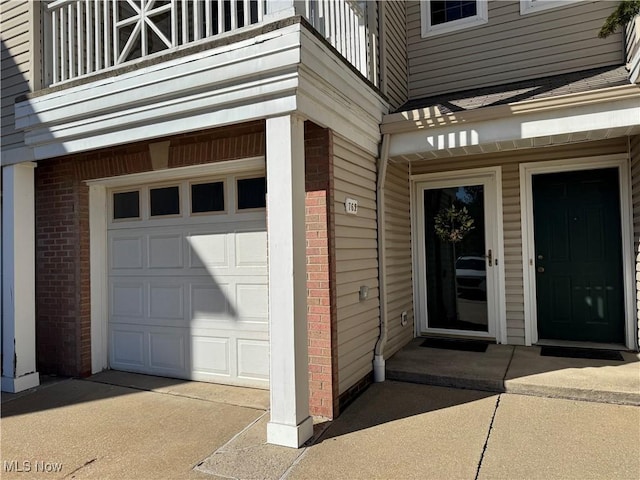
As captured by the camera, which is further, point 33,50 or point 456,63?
point 456,63

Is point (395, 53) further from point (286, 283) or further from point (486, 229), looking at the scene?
point (286, 283)

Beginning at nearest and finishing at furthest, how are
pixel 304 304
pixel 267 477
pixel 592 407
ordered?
pixel 267 477, pixel 304 304, pixel 592 407

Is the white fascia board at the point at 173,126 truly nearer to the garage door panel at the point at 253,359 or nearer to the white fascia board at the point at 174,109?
the white fascia board at the point at 174,109

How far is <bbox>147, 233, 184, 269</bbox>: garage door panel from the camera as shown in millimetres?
4547

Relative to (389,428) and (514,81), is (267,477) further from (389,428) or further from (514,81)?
(514,81)

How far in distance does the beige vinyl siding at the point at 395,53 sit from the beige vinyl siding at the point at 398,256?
88 cm

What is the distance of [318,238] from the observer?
3461mm

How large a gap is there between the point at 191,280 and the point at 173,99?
191 cm

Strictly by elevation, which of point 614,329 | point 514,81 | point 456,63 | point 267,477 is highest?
point 456,63

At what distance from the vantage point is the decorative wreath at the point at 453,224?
213 inches

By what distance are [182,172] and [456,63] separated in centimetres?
378

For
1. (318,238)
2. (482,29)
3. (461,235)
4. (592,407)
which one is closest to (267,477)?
(318,238)

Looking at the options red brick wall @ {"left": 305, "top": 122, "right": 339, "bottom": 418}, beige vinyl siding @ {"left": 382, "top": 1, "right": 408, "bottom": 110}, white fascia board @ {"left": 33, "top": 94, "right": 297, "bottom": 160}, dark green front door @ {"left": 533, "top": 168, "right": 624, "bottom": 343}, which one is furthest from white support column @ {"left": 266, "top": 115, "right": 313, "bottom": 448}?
dark green front door @ {"left": 533, "top": 168, "right": 624, "bottom": 343}
